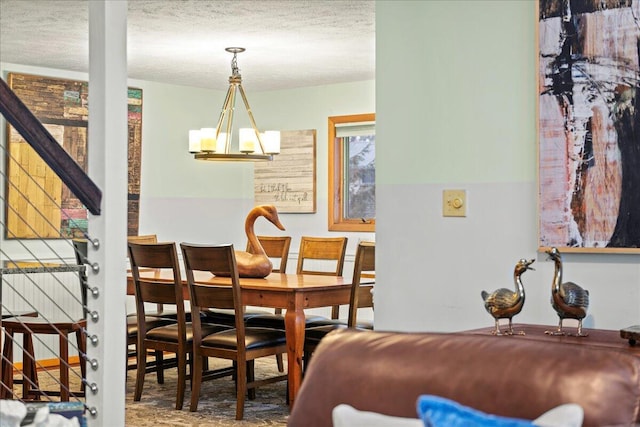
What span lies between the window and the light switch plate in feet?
12.7

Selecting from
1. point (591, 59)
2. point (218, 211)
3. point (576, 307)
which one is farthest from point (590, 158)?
point (218, 211)

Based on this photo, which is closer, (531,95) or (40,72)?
(531,95)

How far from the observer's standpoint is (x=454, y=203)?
11.5 feet

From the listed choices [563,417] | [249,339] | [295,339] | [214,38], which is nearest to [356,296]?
[295,339]

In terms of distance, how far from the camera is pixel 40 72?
6.92m

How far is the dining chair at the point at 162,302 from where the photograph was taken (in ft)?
17.0

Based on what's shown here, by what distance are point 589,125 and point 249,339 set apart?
8.18 ft

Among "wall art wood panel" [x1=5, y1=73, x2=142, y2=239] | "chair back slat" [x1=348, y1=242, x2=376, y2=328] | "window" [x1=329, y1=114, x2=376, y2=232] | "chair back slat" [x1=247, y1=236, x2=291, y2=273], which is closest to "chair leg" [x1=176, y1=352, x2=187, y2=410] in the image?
"chair back slat" [x1=348, y1=242, x2=376, y2=328]

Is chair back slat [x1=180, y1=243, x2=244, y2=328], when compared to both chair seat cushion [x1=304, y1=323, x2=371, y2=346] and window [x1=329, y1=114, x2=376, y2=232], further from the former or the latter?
window [x1=329, y1=114, x2=376, y2=232]

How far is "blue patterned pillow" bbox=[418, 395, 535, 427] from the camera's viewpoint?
156 centimetres

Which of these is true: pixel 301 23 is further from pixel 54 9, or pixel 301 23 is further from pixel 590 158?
pixel 590 158

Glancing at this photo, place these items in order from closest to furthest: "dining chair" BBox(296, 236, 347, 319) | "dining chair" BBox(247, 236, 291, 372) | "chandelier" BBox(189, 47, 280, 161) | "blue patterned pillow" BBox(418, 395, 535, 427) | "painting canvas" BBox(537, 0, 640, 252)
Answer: "blue patterned pillow" BBox(418, 395, 535, 427)
"painting canvas" BBox(537, 0, 640, 252)
"chandelier" BBox(189, 47, 280, 161)
"dining chair" BBox(296, 236, 347, 319)
"dining chair" BBox(247, 236, 291, 372)

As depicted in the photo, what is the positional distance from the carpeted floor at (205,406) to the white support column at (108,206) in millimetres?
2435

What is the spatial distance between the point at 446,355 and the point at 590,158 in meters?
1.57
